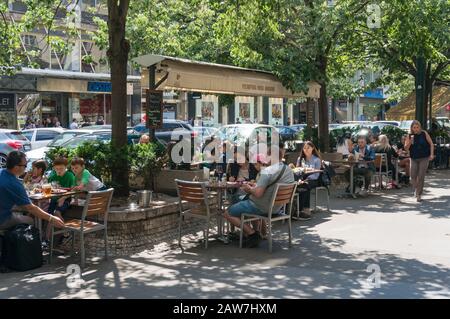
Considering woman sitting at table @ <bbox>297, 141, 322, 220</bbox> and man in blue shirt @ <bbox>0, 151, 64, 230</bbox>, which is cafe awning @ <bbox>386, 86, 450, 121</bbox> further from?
man in blue shirt @ <bbox>0, 151, 64, 230</bbox>

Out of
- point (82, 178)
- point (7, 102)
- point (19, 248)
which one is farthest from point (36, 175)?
point (7, 102)

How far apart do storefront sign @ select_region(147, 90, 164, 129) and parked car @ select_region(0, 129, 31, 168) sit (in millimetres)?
11358

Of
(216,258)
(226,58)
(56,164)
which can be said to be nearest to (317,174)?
(216,258)

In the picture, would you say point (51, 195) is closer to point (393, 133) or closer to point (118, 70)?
point (118, 70)

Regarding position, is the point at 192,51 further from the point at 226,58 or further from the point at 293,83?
the point at 293,83

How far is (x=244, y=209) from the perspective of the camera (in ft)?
27.3

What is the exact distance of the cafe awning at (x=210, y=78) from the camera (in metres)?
11.2

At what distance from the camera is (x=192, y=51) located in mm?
20281

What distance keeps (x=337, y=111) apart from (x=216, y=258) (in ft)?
186

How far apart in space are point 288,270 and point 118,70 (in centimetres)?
496

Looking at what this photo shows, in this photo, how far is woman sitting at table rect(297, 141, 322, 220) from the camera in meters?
10.7

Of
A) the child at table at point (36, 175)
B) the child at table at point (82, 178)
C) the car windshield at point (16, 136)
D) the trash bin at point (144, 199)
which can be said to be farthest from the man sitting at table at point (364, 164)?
the car windshield at point (16, 136)

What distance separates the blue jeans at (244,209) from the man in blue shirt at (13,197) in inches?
92.8

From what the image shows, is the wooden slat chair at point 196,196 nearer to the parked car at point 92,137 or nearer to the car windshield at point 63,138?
the parked car at point 92,137
